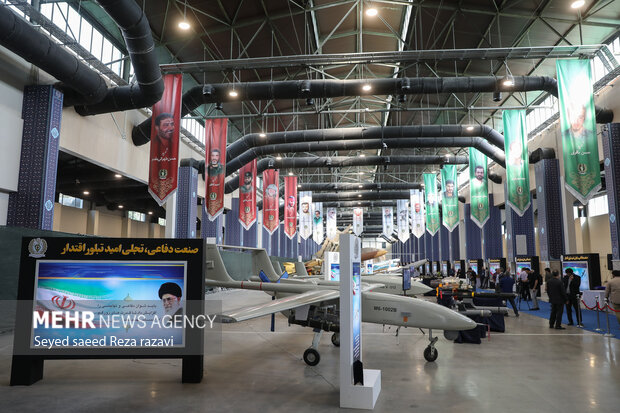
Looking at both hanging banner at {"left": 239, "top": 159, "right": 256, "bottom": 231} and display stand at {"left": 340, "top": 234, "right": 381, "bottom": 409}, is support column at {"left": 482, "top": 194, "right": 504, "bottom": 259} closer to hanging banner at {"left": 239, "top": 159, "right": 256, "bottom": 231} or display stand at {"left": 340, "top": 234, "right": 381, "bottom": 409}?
hanging banner at {"left": 239, "top": 159, "right": 256, "bottom": 231}

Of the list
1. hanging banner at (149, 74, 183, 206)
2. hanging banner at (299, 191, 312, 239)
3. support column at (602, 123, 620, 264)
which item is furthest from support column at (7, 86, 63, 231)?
hanging banner at (299, 191, 312, 239)

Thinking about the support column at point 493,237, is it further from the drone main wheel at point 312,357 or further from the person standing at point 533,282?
the drone main wheel at point 312,357

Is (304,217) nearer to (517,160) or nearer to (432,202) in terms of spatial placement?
(432,202)

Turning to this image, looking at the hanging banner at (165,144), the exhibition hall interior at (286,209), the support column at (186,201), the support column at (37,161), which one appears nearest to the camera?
the exhibition hall interior at (286,209)

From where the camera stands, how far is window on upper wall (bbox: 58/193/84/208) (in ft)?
91.5

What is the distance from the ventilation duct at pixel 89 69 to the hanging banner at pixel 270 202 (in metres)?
12.7

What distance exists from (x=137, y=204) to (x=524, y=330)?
27432 millimetres

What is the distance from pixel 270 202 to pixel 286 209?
2.87 meters

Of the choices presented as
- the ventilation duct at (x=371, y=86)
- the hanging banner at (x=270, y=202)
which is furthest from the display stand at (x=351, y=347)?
the hanging banner at (x=270, y=202)

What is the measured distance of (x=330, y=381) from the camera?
22.6 ft

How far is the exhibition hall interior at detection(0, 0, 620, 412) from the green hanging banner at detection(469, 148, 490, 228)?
0.37ft

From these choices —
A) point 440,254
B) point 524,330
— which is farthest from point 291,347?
point 440,254

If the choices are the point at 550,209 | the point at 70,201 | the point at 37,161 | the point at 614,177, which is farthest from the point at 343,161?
the point at 37,161

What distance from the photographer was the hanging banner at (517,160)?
18.3 metres
